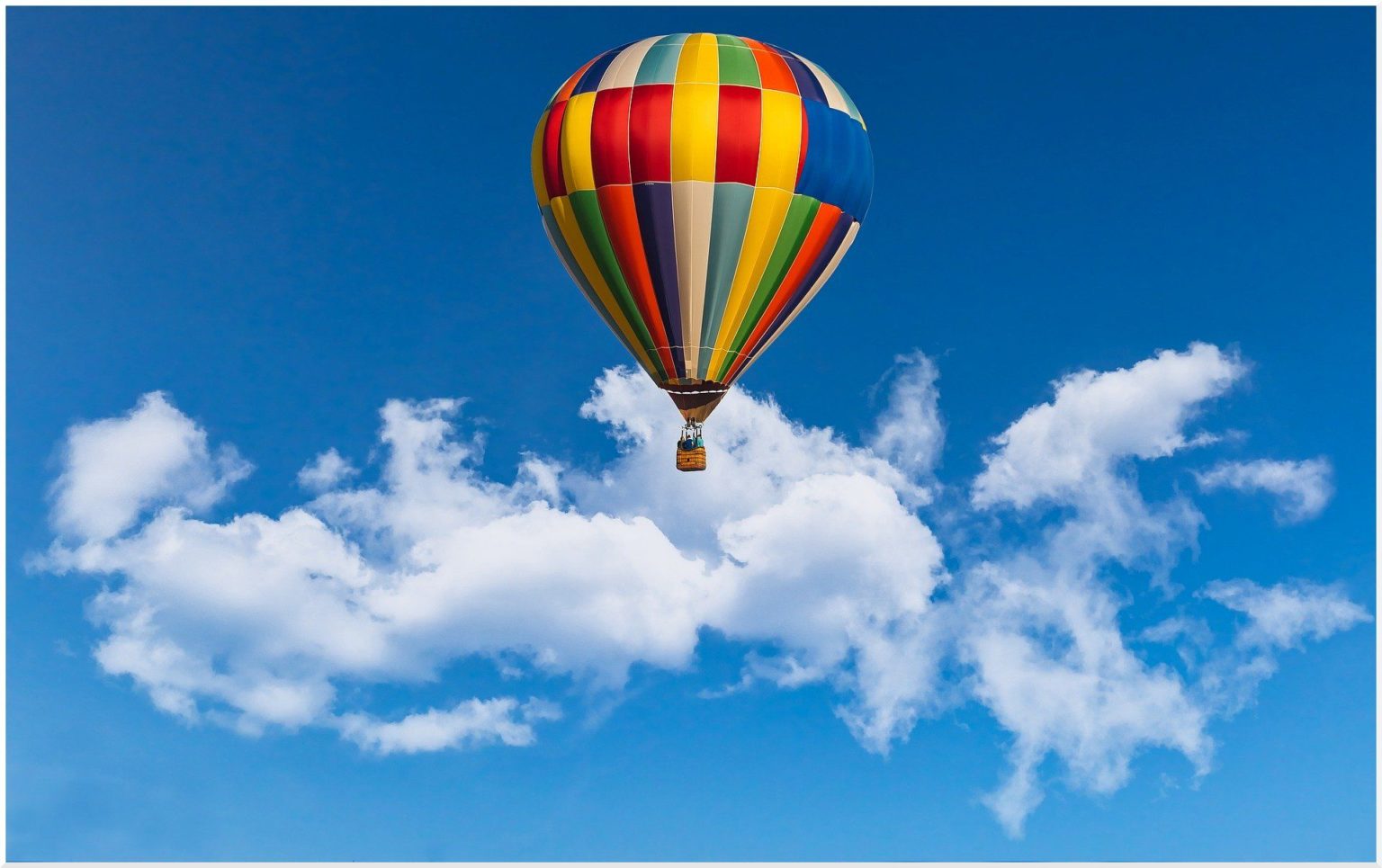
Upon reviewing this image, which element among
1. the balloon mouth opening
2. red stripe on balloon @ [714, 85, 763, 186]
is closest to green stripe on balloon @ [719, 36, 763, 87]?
red stripe on balloon @ [714, 85, 763, 186]

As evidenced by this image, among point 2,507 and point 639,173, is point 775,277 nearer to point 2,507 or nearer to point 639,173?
point 639,173

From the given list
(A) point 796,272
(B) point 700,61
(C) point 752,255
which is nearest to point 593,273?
(C) point 752,255

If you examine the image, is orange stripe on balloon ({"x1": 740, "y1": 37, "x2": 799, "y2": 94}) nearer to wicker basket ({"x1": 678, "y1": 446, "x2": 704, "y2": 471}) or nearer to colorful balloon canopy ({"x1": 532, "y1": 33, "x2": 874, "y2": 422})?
colorful balloon canopy ({"x1": 532, "y1": 33, "x2": 874, "y2": 422})

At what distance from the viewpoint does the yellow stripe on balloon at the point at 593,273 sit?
5284 centimetres

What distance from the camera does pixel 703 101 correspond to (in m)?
51.4

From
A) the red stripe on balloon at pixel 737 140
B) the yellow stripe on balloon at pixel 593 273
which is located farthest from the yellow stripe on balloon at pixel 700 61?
the yellow stripe on balloon at pixel 593 273

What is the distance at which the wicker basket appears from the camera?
171 feet

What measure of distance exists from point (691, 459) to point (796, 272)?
21.5 feet

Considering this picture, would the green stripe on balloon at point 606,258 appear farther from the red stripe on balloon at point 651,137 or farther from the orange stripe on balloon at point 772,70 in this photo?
the orange stripe on balloon at point 772,70

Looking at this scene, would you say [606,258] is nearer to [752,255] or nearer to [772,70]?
[752,255]

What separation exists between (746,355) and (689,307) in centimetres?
251

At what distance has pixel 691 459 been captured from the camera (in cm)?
5206

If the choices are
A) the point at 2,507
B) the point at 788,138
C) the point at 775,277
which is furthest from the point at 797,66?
the point at 2,507

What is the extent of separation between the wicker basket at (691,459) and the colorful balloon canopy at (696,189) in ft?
3.66
